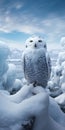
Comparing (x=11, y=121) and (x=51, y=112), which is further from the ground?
(x=11, y=121)

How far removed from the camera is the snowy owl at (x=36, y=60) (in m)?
3.03

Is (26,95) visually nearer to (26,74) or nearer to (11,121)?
(11,121)

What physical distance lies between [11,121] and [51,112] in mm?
1085

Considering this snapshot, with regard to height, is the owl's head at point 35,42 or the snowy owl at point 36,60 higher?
the owl's head at point 35,42

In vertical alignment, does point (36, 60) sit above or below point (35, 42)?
below

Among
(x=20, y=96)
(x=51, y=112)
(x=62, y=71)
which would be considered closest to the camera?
(x=20, y=96)

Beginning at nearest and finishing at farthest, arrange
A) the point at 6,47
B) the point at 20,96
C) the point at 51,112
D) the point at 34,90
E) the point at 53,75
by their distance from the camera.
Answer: the point at 20,96, the point at 34,90, the point at 51,112, the point at 6,47, the point at 53,75

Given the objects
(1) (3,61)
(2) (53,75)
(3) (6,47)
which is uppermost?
(3) (6,47)

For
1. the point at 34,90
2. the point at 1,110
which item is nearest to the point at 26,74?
the point at 34,90

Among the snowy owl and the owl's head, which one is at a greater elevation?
the owl's head

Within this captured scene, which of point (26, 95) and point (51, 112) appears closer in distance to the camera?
point (26, 95)

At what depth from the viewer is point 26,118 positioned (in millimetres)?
1285

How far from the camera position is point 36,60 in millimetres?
2990

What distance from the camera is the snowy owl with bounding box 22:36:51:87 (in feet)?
9.93
